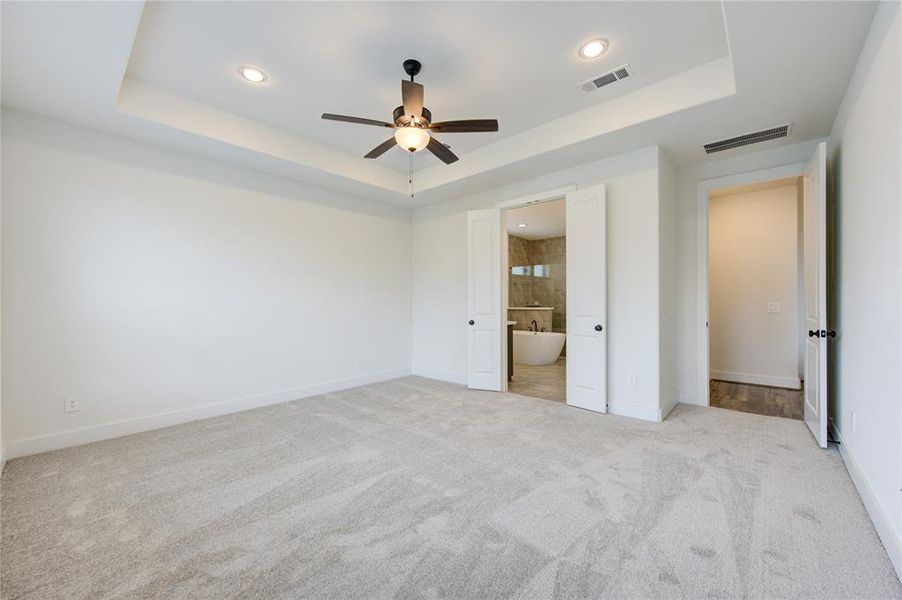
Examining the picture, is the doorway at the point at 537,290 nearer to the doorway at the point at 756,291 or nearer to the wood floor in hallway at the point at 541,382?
the wood floor in hallway at the point at 541,382

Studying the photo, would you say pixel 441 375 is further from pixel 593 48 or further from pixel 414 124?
pixel 593 48

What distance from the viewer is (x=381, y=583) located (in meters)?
1.54

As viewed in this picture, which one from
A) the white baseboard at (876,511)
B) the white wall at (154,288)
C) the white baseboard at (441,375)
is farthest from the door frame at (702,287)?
the white wall at (154,288)

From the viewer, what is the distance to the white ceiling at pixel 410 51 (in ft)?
7.40

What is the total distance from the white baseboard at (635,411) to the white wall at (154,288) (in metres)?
3.19

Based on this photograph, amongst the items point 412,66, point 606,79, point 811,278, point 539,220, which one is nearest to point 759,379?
point 811,278

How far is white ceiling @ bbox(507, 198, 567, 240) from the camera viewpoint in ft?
20.7

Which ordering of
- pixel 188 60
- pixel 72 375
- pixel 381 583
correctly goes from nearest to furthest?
pixel 381 583
pixel 188 60
pixel 72 375

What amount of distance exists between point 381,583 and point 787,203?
6307mm

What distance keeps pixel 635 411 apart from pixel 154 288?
469 centimetres

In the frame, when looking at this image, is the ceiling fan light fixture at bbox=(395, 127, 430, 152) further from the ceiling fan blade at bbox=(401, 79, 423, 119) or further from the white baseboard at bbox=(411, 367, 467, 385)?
the white baseboard at bbox=(411, 367, 467, 385)

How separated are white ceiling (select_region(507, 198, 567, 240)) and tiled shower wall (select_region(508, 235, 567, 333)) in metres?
0.22

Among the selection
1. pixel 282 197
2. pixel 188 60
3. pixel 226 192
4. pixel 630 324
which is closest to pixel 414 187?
pixel 282 197

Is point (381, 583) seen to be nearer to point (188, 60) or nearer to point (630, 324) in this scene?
point (630, 324)
